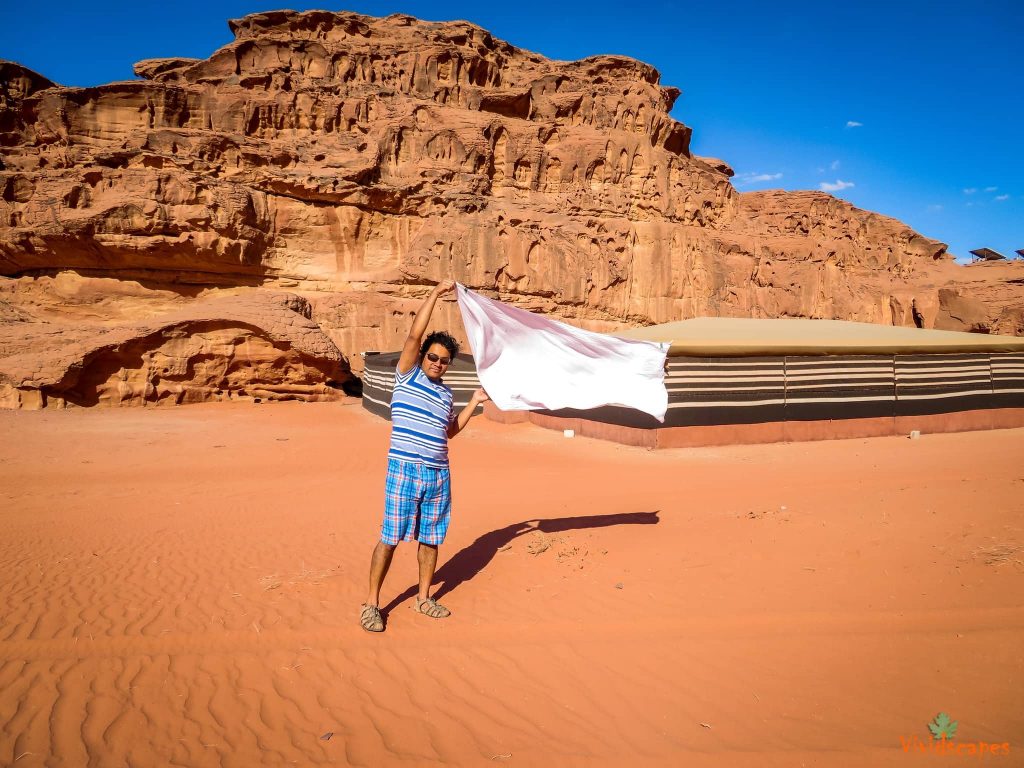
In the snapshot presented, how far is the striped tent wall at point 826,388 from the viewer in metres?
11.7

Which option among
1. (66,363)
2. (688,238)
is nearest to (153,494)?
(66,363)

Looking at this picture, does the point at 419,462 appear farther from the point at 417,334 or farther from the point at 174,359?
the point at 174,359

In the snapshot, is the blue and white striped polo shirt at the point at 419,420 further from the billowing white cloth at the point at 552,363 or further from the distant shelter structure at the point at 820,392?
the distant shelter structure at the point at 820,392

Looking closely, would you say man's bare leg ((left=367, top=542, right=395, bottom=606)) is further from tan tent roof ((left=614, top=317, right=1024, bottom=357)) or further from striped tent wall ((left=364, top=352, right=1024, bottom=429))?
striped tent wall ((left=364, top=352, right=1024, bottom=429))

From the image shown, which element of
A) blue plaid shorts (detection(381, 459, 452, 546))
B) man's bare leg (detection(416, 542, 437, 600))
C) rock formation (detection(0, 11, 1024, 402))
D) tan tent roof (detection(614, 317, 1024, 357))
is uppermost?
rock formation (detection(0, 11, 1024, 402))

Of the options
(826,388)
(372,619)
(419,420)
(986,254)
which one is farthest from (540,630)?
(986,254)

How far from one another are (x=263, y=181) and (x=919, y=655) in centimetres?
3465

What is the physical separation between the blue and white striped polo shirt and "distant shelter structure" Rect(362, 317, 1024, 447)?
7.99 m

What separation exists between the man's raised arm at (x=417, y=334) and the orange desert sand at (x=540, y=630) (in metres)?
1.82

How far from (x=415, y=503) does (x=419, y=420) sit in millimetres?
578

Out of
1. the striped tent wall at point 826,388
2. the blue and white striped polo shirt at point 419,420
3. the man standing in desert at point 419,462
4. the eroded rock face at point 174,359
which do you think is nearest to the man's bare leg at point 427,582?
the man standing in desert at point 419,462

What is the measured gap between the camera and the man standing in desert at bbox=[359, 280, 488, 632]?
4.04 meters

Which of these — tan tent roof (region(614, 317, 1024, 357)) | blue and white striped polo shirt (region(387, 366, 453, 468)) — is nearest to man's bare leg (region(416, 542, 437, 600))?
blue and white striped polo shirt (region(387, 366, 453, 468))

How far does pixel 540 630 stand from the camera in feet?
13.1
